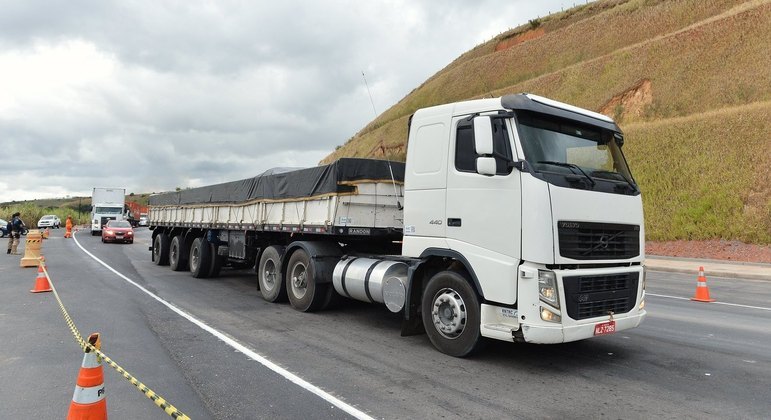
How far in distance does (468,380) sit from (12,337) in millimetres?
6096

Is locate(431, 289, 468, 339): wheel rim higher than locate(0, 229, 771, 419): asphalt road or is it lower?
higher

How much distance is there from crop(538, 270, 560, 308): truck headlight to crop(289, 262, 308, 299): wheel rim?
4.56 meters

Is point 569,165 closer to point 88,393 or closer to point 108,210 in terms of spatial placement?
point 88,393

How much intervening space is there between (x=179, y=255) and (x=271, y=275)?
6188 mm

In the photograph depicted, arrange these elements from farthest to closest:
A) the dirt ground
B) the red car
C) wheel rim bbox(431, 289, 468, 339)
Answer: the red car
the dirt ground
wheel rim bbox(431, 289, 468, 339)

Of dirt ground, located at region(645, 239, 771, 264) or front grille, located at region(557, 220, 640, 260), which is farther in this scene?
dirt ground, located at region(645, 239, 771, 264)

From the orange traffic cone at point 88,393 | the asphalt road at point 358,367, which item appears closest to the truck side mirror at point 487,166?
the asphalt road at point 358,367

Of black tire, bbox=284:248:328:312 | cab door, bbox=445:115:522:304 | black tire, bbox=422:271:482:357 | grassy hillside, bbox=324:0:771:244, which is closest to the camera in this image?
cab door, bbox=445:115:522:304

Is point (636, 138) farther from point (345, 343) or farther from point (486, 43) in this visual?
point (486, 43)

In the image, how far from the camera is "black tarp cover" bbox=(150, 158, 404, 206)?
7.73 m

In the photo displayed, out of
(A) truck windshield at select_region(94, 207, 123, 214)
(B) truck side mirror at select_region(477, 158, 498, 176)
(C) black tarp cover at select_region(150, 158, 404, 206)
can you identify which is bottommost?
(B) truck side mirror at select_region(477, 158, 498, 176)

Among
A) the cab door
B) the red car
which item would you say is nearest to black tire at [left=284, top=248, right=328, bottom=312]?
the cab door

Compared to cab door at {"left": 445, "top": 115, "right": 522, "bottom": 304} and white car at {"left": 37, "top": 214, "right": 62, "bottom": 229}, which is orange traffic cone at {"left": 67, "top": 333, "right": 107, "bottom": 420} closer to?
cab door at {"left": 445, "top": 115, "right": 522, "bottom": 304}

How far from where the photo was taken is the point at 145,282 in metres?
12.1
